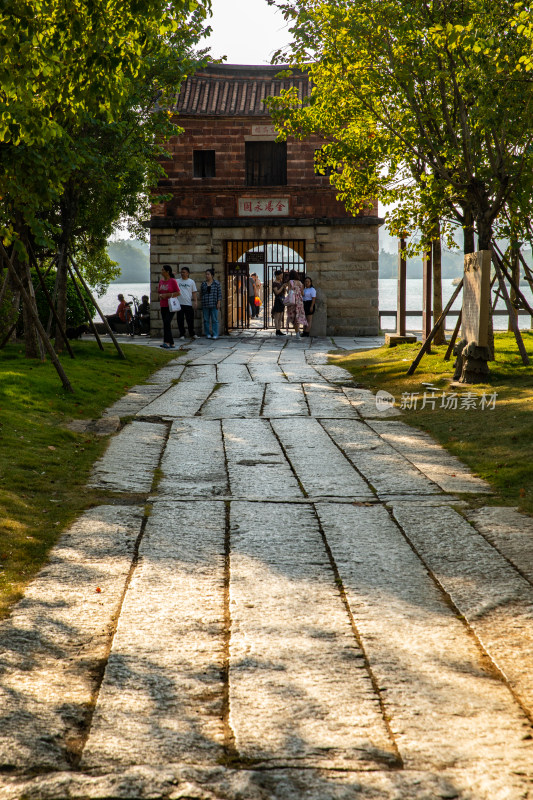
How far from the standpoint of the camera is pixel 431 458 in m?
6.54

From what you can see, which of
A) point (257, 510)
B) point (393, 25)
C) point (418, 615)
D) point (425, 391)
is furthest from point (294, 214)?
point (418, 615)

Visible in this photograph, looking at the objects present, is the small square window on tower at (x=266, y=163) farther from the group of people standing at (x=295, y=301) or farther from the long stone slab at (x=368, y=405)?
the long stone slab at (x=368, y=405)


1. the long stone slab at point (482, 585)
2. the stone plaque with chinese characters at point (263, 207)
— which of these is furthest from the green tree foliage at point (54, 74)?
the stone plaque with chinese characters at point (263, 207)

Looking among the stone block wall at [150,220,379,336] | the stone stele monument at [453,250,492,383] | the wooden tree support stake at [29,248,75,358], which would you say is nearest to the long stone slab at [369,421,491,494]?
the stone stele monument at [453,250,492,383]

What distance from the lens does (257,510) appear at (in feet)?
16.0

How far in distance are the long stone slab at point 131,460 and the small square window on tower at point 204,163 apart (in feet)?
49.5

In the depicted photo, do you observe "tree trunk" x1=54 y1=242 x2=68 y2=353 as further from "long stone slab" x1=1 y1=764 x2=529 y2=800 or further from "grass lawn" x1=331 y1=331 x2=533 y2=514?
"long stone slab" x1=1 y1=764 x2=529 y2=800

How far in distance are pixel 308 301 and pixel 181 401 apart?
11.5m

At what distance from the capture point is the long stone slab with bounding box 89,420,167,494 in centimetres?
555

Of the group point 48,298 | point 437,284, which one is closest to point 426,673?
point 48,298

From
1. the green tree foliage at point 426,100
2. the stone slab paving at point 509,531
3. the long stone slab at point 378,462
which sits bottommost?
the stone slab paving at point 509,531

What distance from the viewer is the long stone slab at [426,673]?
224 cm

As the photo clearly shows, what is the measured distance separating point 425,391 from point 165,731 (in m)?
7.96

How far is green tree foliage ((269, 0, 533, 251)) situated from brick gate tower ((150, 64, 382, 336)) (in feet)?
23.9
